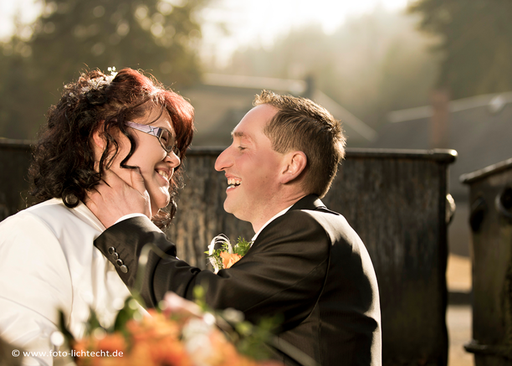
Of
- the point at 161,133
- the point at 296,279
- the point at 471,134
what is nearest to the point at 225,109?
the point at 471,134

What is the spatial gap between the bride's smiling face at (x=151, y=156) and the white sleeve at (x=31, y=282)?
0.52 meters

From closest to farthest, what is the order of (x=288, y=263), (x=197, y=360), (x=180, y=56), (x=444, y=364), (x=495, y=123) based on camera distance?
(x=197, y=360) < (x=288, y=263) < (x=444, y=364) < (x=180, y=56) < (x=495, y=123)

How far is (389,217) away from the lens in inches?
180

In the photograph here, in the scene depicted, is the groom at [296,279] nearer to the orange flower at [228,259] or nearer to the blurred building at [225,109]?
the orange flower at [228,259]

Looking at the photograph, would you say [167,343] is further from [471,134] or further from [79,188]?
[471,134]

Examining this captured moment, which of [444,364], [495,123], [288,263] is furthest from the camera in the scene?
[495,123]

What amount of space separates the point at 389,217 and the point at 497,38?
30.7 metres

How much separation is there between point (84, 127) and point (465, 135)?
30.4 meters

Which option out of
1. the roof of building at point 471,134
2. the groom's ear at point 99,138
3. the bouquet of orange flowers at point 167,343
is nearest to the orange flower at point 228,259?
the groom's ear at point 99,138

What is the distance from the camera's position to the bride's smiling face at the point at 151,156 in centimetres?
245

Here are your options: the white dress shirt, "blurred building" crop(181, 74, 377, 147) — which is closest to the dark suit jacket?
the white dress shirt

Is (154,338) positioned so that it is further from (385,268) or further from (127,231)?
(385,268)

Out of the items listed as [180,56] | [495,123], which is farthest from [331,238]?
[495,123]

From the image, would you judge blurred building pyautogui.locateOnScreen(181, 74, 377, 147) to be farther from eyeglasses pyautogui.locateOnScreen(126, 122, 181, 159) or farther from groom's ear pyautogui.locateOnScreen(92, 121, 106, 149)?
groom's ear pyautogui.locateOnScreen(92, 121, 106, 149)
